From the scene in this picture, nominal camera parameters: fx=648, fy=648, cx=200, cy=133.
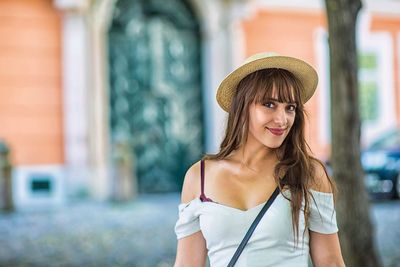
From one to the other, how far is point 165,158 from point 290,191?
1178 cm

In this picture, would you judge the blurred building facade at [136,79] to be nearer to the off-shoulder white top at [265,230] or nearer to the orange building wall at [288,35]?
the orange building wall at [288,35]

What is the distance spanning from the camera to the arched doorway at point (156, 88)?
13.2 meters

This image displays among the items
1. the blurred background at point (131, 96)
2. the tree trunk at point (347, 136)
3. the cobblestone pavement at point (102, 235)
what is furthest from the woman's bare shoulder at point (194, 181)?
the blurred background at point (131, 96)

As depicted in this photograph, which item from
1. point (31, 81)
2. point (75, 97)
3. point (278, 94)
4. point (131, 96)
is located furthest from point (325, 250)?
point (131, 96)

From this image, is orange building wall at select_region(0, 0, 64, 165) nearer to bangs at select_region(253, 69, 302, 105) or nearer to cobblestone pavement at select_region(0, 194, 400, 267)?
cobblestone pavement at select_region(0, 194, 400, 267)

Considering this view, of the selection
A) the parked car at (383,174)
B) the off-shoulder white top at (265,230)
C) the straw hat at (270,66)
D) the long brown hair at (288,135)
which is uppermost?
the straw hat at (270,66)

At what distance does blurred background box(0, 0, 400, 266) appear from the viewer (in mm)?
11664

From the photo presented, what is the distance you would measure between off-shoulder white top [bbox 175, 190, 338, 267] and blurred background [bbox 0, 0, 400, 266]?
6953mm

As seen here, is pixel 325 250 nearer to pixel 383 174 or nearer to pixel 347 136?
pixel 347 136

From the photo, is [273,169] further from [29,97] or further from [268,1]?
[268,1]

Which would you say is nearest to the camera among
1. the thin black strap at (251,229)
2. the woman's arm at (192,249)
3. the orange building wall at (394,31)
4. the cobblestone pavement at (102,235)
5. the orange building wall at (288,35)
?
the thin black strap at (251,229)

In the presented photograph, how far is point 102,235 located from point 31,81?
493 centimetres

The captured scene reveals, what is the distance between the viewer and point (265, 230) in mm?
1915

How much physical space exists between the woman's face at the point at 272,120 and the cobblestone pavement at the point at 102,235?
442cm
